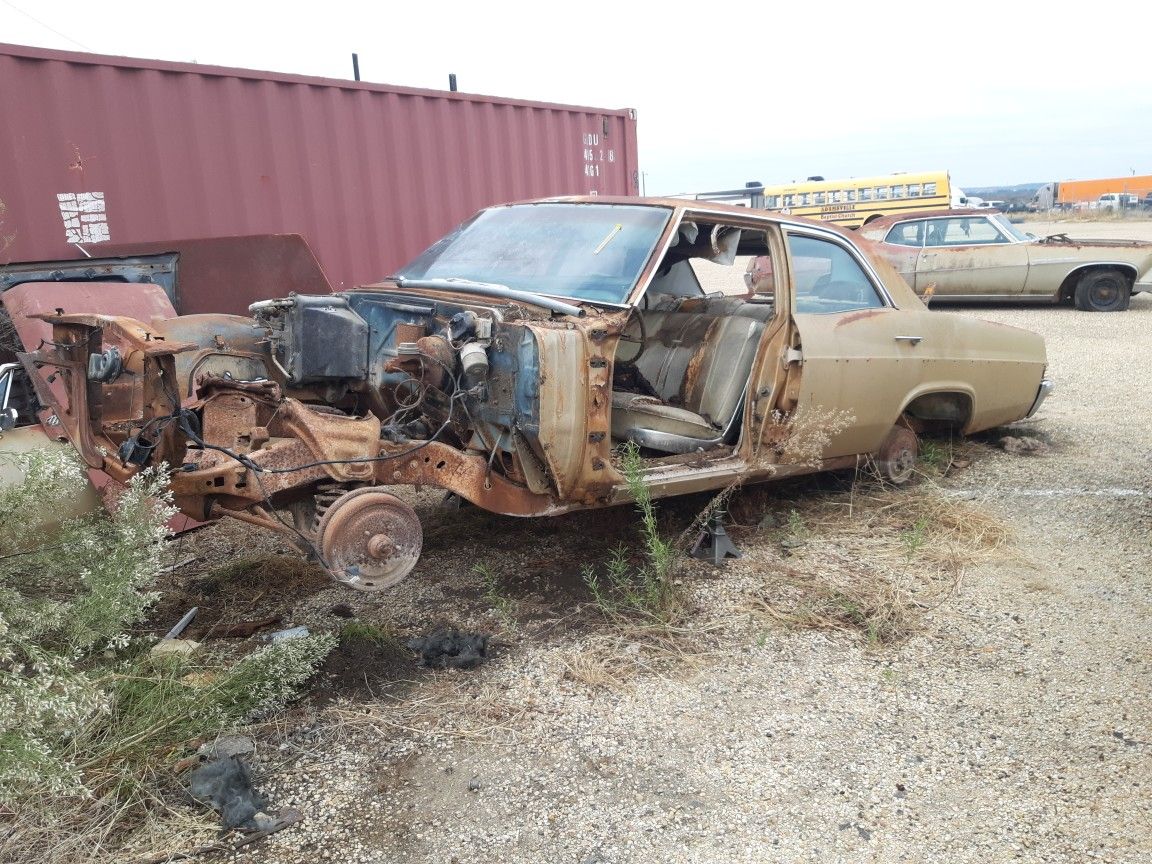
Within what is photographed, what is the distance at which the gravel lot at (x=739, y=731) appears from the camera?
8.19 feet

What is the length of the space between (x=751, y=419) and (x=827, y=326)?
65 cm

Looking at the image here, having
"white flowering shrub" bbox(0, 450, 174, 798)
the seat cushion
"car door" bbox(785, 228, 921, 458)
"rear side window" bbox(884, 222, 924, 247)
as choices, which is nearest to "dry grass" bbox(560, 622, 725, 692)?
the seat cushion

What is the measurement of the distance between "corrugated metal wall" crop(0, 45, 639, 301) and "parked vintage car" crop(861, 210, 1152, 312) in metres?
6.05

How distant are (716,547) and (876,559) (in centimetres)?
77

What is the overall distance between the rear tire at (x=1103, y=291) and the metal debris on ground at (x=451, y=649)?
11.7 m

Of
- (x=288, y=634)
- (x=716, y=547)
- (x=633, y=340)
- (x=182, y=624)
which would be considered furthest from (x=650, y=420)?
(x=182, y=624)

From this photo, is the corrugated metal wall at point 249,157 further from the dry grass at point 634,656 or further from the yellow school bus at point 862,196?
the yellow school bus at point 862,196

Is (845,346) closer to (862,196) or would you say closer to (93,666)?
(93,666)

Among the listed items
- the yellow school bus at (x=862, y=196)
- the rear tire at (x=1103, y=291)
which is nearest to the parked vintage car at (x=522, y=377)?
the rear tire at (x=1103, y=291)

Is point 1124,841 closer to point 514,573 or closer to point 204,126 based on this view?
point 514,573

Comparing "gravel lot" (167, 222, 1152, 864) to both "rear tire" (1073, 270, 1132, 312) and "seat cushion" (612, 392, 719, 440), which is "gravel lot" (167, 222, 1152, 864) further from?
"rear tire" (1073, 270, 1132, 312)

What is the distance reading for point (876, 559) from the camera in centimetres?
438

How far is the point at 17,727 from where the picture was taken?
2506 mm

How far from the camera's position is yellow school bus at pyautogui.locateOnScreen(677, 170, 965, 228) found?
22.6m
